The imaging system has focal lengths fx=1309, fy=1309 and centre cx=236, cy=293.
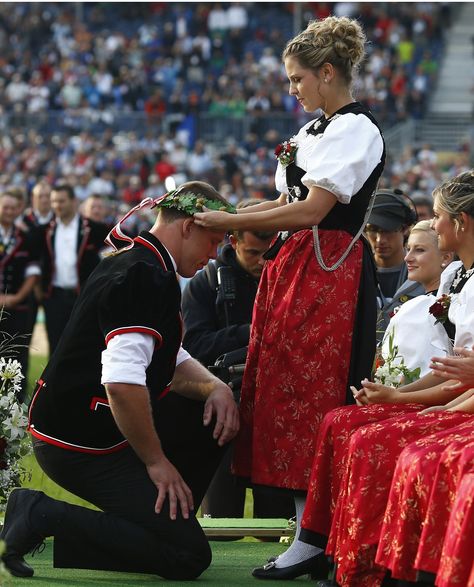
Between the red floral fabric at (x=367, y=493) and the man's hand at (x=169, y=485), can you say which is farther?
the man's hand at (x=169, y=485)

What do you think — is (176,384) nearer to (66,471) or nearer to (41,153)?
(66,471)

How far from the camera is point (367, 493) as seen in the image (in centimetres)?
385

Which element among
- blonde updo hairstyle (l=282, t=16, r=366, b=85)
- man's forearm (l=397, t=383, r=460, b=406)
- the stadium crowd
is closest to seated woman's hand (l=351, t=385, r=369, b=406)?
man's forearm (l=397, t=383, r=460, b=406)

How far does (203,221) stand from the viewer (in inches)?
172

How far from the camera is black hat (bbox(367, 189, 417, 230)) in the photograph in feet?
20.4

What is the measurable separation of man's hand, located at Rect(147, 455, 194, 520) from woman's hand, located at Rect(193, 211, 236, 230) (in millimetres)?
791

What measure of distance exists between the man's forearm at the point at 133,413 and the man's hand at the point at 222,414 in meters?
0.37

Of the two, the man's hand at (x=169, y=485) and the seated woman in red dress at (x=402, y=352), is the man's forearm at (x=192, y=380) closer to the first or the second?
the man's hand at (x=169, y=485)

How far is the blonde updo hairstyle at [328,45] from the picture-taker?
4.45 metres

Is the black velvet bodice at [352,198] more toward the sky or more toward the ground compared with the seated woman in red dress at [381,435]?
more toward the sky

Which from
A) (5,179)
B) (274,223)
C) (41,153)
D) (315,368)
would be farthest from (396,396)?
(41,153)

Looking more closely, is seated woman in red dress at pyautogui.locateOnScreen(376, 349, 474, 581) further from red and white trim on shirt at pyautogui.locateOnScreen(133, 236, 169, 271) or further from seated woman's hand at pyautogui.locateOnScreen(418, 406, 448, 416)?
red and white trim on shirt at pyautogui.locateOnScreen(133, 236, 169, 271)

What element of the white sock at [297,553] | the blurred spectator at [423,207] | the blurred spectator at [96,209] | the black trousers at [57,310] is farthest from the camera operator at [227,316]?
the blurred spectator at [96,209]

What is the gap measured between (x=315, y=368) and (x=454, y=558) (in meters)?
1.33
